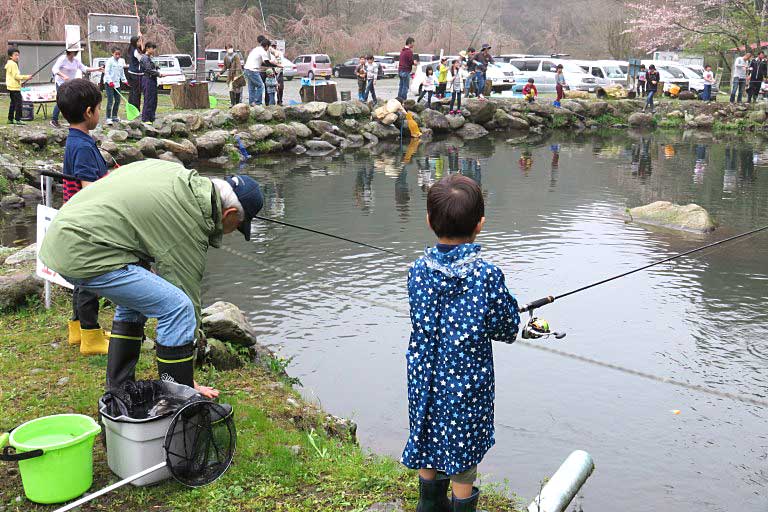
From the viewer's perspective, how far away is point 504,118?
73.7 feet

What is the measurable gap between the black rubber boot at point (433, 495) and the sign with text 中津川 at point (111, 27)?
58.3 ft

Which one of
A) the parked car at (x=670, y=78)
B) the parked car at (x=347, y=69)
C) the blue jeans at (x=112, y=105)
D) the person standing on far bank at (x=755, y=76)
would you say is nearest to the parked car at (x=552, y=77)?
the parked car at (x=670, y=78)

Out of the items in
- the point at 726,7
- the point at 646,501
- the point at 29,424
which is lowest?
the point at 646,501

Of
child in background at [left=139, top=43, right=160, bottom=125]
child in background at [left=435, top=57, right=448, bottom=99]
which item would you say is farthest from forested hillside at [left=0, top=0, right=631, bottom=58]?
child in background at [left=139, top=43, right=160, bottom=125]

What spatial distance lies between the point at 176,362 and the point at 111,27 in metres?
17.5

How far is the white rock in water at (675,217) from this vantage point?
399 inches

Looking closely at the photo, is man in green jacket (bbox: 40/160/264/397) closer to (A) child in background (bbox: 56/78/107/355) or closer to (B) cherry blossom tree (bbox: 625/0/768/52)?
(A) child in background (bbox: 56/78/107/355)

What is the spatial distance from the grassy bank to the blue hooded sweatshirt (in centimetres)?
59

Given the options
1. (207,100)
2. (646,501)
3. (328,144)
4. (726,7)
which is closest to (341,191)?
(328,144)

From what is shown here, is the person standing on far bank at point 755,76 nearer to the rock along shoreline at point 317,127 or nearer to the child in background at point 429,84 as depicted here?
the rock along shoreline at point 317,127

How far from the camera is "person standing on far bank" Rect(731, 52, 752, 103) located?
981 inches

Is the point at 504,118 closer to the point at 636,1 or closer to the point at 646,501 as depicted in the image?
the point at 646,501

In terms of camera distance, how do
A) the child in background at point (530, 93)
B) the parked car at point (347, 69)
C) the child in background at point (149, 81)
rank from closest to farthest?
1. the child in background at point (149, 81)
2. the child in background at point (530, 93)
3. the parked car at point (347, 69)

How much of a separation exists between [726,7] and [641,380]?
29.1 metres
